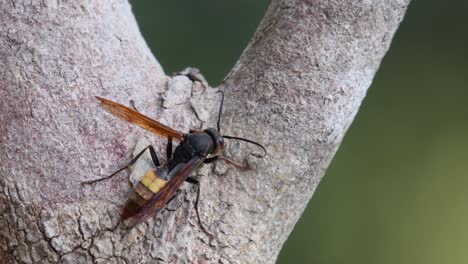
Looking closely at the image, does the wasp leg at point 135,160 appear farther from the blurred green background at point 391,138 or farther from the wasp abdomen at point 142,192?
the blurred green background at point 391,138

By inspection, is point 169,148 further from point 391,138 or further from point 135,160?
point 391,138

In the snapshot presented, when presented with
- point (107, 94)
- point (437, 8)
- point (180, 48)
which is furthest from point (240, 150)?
point (437, 8)

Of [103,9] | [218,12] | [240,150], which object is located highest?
[218,12]

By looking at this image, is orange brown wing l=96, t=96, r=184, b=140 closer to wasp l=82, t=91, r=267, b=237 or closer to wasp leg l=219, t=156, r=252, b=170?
wasp l=82, t=91, r=267, b=237

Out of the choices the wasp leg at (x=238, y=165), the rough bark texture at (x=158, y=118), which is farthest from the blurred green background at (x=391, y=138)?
the wasp leg at (x=238, y=165)

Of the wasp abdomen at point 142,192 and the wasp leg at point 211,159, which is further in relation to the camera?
the wasp leg at point 211,159

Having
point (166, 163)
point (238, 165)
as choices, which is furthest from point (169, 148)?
point (238, 165)

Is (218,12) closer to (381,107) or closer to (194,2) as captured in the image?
(194,2)
